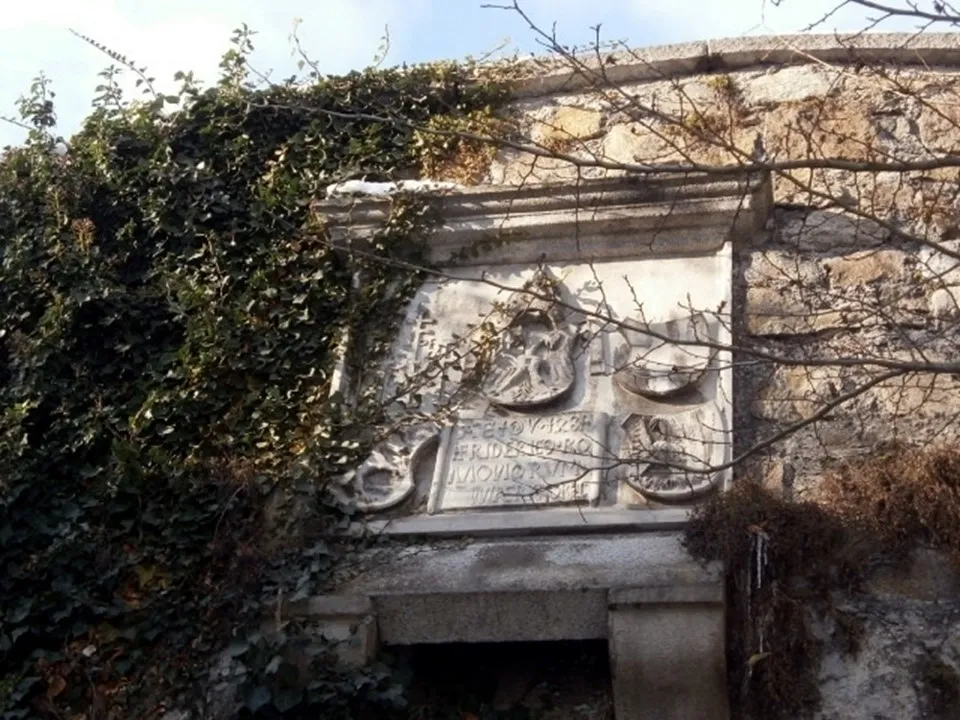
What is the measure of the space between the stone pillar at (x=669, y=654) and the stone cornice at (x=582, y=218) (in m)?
1.47

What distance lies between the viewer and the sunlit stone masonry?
4656 mm

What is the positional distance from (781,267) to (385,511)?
1.57 meters

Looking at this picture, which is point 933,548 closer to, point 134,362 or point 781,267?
point 781,267

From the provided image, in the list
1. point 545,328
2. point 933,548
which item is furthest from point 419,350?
point 933,548

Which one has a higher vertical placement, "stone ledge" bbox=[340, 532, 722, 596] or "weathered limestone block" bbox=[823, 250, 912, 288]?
"weathered limestone block" bbox=[823, 250, 912, 288]

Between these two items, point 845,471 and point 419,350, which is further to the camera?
point 419,350

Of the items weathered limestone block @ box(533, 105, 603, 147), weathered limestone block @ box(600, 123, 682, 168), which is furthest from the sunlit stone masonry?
weathered limestone block @ box(533, 105, 603, 147)

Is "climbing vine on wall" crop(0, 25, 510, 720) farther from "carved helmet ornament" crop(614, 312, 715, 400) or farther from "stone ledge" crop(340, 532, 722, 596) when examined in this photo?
"carved helmet ornament" crop(614, 312, 715, 400)

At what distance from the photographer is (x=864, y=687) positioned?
14.9ft

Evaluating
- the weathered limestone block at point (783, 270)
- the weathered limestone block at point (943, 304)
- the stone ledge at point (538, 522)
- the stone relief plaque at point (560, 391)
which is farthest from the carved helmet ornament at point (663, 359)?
the weathered limestone block at point (943, 304)

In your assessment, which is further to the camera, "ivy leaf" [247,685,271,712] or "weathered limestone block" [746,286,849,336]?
"weathered limestone block" [746,286,849,336]

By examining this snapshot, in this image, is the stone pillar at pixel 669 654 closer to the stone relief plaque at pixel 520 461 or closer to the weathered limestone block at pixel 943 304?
the stone relief plaque at pixel 520 461

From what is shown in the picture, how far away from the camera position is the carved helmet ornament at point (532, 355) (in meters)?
5.34

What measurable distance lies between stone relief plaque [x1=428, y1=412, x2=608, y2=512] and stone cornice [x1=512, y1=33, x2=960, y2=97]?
5.22ft
